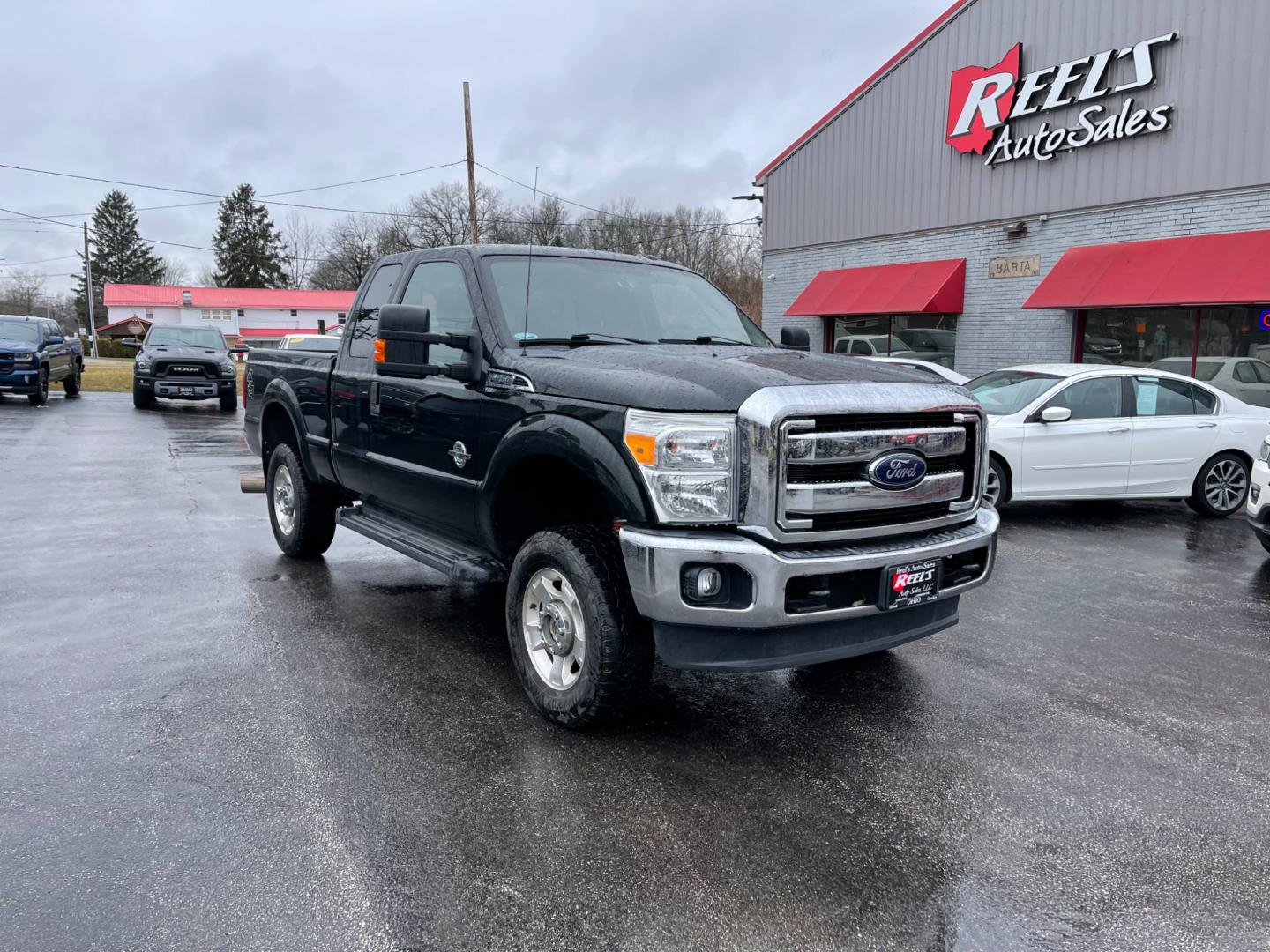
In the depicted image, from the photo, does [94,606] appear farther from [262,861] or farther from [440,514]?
[262,861]

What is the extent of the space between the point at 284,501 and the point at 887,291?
14.5m

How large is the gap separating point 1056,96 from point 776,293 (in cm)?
834

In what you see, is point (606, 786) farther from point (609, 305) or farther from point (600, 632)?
point (609, 305)

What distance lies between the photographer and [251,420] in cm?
763

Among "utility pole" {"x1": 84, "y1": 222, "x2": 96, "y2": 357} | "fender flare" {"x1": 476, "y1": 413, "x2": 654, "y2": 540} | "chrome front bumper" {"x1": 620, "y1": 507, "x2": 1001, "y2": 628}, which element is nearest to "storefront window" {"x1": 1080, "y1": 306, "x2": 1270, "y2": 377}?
"chrome front bumper" {"x1": 620, "y1": 507, "x2": 1001, "y2": 628}

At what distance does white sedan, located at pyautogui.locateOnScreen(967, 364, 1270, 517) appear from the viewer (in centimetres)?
936

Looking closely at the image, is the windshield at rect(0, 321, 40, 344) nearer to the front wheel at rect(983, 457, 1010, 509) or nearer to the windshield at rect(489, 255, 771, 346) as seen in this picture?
the windshield at rect(489, 255, 771, 346)

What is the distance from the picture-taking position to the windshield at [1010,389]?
968 centimetres

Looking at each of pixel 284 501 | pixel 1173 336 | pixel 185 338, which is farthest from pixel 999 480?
pixel 185 338

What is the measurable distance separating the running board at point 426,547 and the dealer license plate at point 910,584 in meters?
1.87

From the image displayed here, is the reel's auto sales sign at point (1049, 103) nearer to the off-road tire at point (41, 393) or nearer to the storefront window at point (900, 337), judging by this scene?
the storefront window at point (900, 337)

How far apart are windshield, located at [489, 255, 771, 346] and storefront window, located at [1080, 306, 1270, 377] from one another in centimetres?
1146

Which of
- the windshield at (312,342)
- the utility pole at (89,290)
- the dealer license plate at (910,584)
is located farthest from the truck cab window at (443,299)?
the utility pole at (89,290)

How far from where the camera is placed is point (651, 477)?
3.59m
